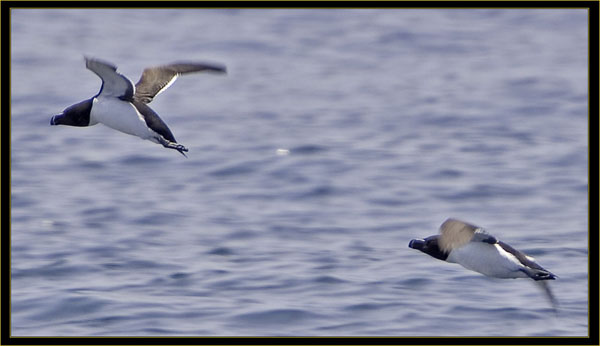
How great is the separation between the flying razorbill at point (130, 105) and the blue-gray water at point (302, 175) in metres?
1.53

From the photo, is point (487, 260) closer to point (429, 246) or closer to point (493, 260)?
point (493, 260)

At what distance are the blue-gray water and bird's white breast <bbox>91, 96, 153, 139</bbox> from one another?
5.12ft

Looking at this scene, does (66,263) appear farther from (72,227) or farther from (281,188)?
(281,188)

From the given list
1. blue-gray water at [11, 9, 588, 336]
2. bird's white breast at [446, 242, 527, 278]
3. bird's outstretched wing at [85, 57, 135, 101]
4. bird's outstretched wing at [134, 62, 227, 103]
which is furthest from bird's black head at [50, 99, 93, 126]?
bird's white breast at [446, 242, 527, 278]

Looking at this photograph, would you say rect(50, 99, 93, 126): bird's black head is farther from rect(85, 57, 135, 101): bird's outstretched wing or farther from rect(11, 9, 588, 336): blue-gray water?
rect(11, 9, 588, 336): blue-gray water

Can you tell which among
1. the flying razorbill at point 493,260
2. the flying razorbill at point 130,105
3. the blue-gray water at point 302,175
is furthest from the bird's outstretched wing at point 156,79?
the flying razorbill at point 493,260

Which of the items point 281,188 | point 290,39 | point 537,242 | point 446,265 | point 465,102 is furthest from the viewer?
point 290,39

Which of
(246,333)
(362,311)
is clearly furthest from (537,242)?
(246,333)

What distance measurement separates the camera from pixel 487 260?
32.8 ft

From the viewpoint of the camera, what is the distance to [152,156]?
17.2m

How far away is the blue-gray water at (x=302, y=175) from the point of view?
1049cm

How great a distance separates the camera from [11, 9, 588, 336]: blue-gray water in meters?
10.5

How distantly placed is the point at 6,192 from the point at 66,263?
5.99ft

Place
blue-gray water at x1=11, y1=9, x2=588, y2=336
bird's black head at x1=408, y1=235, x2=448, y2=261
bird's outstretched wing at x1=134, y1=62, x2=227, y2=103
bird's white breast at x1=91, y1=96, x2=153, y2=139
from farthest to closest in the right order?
bird's outstretched wing at x1=134, y1=62, x2=227, y2=103
bird's black head at x1=408, y1=235, x2=448, y2=261
blue-gray water at x1=11, y1=9, x2=588, y2=336
bird's white breast at x1=91, y1=96, x2=153, y2=139
